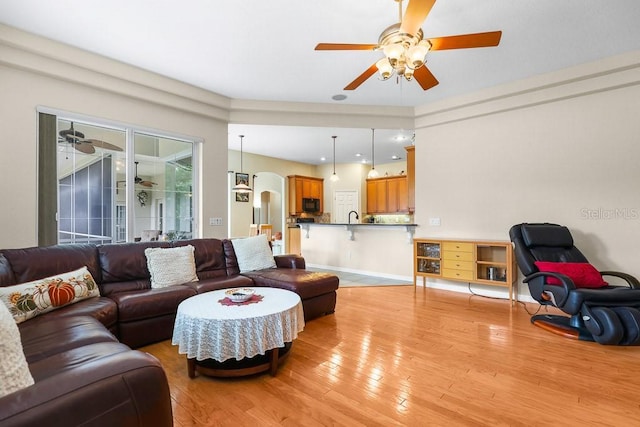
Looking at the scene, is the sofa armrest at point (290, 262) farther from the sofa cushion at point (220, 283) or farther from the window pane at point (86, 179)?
the window pane at point (86, 179)

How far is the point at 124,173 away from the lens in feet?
12.9

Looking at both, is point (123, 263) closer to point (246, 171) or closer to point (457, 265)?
point (457, 265)

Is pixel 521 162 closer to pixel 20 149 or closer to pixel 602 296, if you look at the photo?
pixel 602 296

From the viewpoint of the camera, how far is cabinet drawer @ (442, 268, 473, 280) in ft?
14.1

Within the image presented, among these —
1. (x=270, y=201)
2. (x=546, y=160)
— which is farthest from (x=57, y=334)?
(x=270, y=201)

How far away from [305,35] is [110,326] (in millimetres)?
3232

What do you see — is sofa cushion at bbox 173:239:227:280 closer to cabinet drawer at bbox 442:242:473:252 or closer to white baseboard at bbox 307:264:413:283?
white baseboard at bbox 307:264:413:283

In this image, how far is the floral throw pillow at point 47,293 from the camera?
7.04 feet

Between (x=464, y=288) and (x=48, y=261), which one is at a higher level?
(x=48, y=261)

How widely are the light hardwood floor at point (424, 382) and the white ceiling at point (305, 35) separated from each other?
300cm

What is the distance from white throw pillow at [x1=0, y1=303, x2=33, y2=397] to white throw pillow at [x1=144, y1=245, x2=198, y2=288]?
2107 mm

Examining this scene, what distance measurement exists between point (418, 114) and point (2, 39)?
5.20 meters

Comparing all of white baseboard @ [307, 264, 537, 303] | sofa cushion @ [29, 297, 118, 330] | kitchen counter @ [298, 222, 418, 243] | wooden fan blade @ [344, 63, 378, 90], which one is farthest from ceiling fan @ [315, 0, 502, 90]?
white baseboard @ [307, 264, 537, 303]

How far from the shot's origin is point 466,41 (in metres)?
2.17
